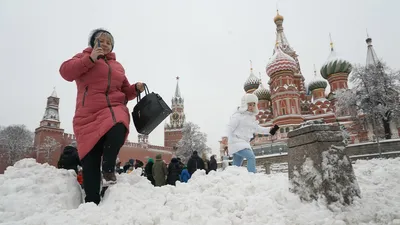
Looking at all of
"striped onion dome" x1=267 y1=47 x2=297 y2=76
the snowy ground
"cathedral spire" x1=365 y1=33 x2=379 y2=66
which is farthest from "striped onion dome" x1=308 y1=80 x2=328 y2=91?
the snowy ground

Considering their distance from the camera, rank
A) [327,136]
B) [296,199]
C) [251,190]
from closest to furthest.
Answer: [296,199], [327,136], [251,190]

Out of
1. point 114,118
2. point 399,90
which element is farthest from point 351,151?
point 114,118

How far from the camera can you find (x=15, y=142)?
39250 mm

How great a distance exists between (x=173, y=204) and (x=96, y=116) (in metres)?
1.28

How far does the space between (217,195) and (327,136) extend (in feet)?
4.67

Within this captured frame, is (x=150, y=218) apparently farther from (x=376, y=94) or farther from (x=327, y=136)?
(x=376, y=94)

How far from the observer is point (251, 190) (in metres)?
3.13

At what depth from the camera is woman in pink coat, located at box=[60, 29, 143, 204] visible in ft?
9.12

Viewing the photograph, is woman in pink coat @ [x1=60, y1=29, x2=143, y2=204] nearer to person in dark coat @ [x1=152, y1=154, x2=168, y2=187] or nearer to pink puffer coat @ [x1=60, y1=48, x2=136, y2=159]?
pink puffer coat @ [x1=60, y1=48, x2=136, y2=159]

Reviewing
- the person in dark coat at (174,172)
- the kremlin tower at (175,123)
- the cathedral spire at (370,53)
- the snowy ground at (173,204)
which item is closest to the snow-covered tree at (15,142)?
the kremlin tower at (175,123)

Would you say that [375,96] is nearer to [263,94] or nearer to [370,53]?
[370,53]

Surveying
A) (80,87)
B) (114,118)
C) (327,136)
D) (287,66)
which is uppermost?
(287,66)

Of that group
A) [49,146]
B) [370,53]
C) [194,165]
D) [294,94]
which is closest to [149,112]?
[194,165]

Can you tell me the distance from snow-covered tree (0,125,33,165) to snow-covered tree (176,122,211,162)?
77.8 feet
